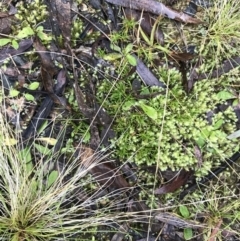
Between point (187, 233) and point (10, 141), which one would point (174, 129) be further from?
point (10, 141)

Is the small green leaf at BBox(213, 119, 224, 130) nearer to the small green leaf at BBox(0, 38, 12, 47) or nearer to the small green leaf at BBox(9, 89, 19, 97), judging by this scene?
the small green leaf at BBox(9, 89, 19, 97)

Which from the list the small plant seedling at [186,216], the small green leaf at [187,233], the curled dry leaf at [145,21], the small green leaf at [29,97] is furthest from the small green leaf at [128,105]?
the small green leaf at [187,233]

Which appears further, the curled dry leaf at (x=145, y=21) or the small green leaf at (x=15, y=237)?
the curled dry leaf at (x=145, y=21)

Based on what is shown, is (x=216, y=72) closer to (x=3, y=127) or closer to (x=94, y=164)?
(x=94, y=164)

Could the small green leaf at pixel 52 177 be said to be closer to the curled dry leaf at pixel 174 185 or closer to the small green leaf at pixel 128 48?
the curled dry leaf at pixel 174 185

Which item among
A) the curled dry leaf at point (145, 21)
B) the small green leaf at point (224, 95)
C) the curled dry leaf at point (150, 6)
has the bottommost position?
the small green leaf at point (224, 95)

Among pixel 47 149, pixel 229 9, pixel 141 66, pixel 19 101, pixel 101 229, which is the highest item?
pixel 229 9

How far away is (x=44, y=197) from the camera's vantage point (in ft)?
6.16

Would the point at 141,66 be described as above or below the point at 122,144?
above

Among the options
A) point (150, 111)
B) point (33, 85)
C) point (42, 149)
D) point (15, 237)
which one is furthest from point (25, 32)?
point (15, 237)

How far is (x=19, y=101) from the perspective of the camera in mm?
1987

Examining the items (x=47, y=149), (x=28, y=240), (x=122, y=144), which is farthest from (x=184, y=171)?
(x=28, y=240)

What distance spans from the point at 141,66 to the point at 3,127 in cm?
68

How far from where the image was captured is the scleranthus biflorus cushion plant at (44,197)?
1.87 meters
